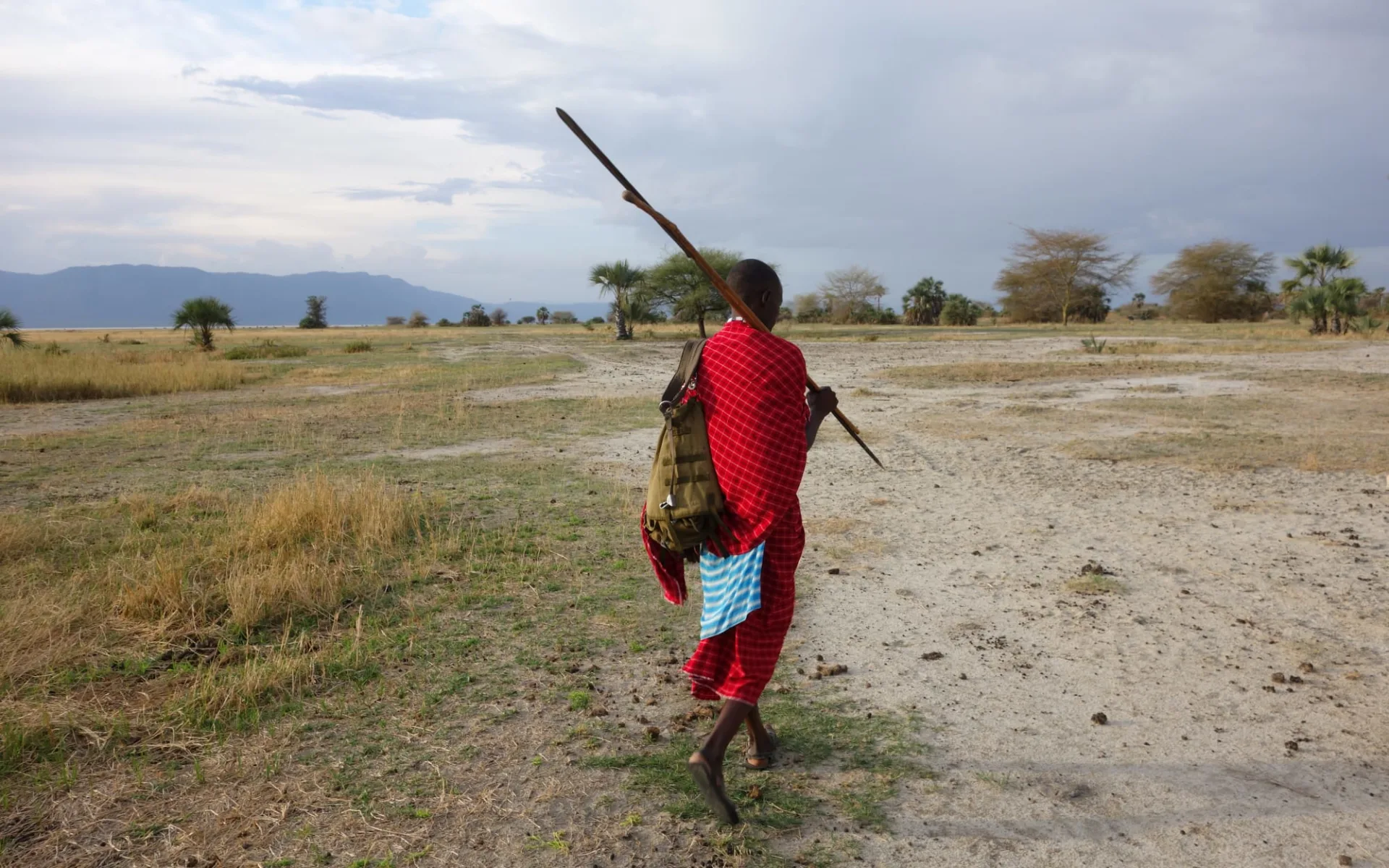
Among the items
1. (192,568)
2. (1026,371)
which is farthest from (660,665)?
(1026,371)

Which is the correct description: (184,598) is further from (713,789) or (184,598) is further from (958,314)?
(958,314)

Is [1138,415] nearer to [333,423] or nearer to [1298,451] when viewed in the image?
[1298,451]

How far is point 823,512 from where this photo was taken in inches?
299

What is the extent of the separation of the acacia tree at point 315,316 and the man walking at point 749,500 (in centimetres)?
7709

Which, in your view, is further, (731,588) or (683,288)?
(683,288)

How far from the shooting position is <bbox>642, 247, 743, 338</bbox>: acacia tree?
4491 cm

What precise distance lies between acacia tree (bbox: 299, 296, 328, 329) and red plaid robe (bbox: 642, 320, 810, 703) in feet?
253

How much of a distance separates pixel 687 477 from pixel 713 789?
3.50 ft

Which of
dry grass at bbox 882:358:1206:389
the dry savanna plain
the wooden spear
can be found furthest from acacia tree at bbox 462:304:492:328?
the wooden spear

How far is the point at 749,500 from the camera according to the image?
3.04 m

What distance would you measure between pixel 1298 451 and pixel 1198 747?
7.40 metres

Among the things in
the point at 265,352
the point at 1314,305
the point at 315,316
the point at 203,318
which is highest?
the point at 315,316

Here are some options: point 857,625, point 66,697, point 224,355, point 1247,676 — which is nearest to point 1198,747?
point 1247,676

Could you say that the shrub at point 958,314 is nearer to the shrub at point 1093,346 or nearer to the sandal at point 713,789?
the shrub at point 1093,346
